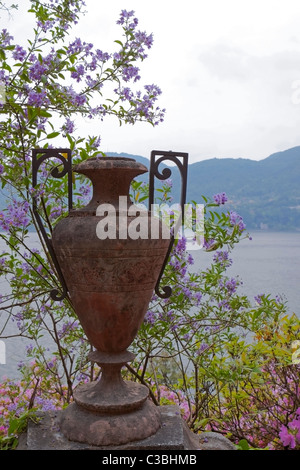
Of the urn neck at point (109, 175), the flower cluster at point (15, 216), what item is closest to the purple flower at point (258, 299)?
the urn neck at point (109, 175)

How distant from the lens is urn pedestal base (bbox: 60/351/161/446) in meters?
2.26

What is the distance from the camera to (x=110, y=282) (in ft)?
7.24

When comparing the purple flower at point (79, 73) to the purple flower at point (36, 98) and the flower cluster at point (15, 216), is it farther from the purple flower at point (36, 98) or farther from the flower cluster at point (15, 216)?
the flower cluster at point (15, 216)

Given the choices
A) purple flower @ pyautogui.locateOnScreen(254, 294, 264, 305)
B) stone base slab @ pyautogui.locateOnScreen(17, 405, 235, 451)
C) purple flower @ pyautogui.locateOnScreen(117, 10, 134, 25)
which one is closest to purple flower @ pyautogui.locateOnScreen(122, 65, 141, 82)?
purple flower @ pyautogui.locateOnScreen(117, 10, 134, 25)

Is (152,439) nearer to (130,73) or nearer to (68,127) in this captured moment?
(68,127)

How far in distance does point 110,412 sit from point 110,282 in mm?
672

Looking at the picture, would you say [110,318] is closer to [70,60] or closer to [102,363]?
[102,363]

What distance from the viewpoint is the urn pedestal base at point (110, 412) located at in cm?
226

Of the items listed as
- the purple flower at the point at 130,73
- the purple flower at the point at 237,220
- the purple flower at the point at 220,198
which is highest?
the purple flower at the point at 130,73

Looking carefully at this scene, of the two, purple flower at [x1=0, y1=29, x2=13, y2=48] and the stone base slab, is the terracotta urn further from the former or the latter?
purple flower at [x1=0, y1=29, x2=13, y2=48]

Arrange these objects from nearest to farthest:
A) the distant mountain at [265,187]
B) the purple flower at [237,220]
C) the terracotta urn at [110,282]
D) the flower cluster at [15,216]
A: the terracotta urn at [110,282] < the flower cluster at [15,216] < the purple flower at [237,220] < the distant mountain at [265,187]

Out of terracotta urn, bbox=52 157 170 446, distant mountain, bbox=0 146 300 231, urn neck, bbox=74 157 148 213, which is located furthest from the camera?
distant mountain, bbox=0 146 300 231

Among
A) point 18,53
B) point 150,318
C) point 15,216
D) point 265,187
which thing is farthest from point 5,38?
point 265,187

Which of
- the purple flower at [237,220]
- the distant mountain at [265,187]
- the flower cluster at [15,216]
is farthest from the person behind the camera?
the distant mountain at [265,187]
